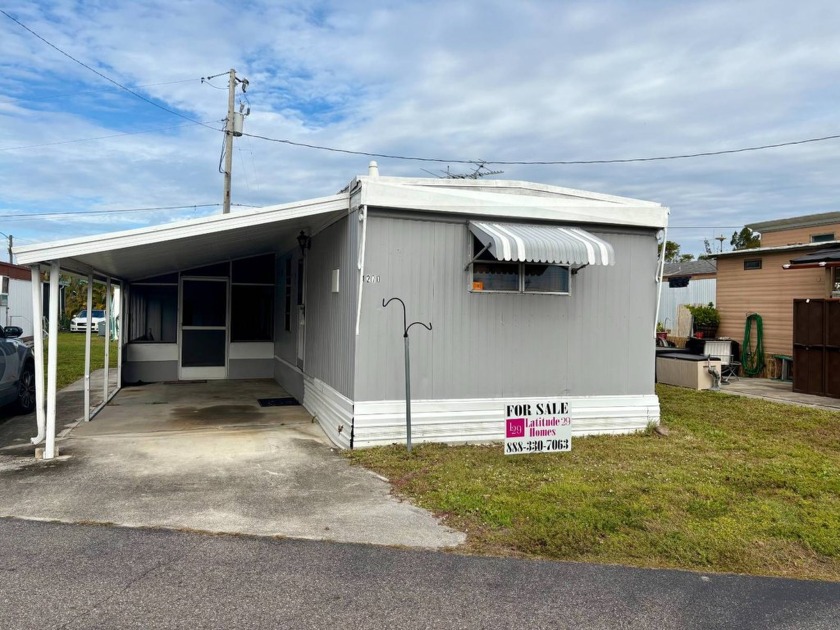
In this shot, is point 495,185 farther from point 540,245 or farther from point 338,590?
point 338,590

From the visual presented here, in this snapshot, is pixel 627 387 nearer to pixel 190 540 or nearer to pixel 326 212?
pixel 326 212

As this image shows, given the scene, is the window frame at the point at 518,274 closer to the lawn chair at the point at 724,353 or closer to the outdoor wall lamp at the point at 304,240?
the outdoor wall lamp at the point at 304,240

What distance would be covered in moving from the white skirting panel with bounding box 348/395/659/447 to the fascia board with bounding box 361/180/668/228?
2.11 meters

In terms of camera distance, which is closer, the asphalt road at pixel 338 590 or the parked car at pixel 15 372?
the asphalt road at pixel 338 590

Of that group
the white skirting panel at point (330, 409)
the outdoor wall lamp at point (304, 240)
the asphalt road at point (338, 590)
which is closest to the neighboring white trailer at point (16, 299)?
the outdoor wall lamp at point (304, 240)

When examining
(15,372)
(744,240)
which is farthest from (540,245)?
(744,240)

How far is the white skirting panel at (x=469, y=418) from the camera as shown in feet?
21.5

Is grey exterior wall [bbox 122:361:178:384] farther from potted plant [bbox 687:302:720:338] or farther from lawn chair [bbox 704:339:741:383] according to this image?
potted plant [bbox 687:302:720:338]

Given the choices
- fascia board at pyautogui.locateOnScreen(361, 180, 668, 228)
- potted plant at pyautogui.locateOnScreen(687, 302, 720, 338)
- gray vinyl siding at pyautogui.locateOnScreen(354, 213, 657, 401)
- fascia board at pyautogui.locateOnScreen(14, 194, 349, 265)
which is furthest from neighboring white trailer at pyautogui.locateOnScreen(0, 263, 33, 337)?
potted plant at pyautogui.locateOnScreen(687, 302, 720, 338)

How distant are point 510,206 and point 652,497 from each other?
3474mm

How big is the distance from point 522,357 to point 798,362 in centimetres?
648

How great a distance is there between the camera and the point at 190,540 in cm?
400

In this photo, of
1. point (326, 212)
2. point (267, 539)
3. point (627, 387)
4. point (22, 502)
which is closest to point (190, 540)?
point (267, 539)

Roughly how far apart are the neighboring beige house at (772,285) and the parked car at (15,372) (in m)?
13.4
